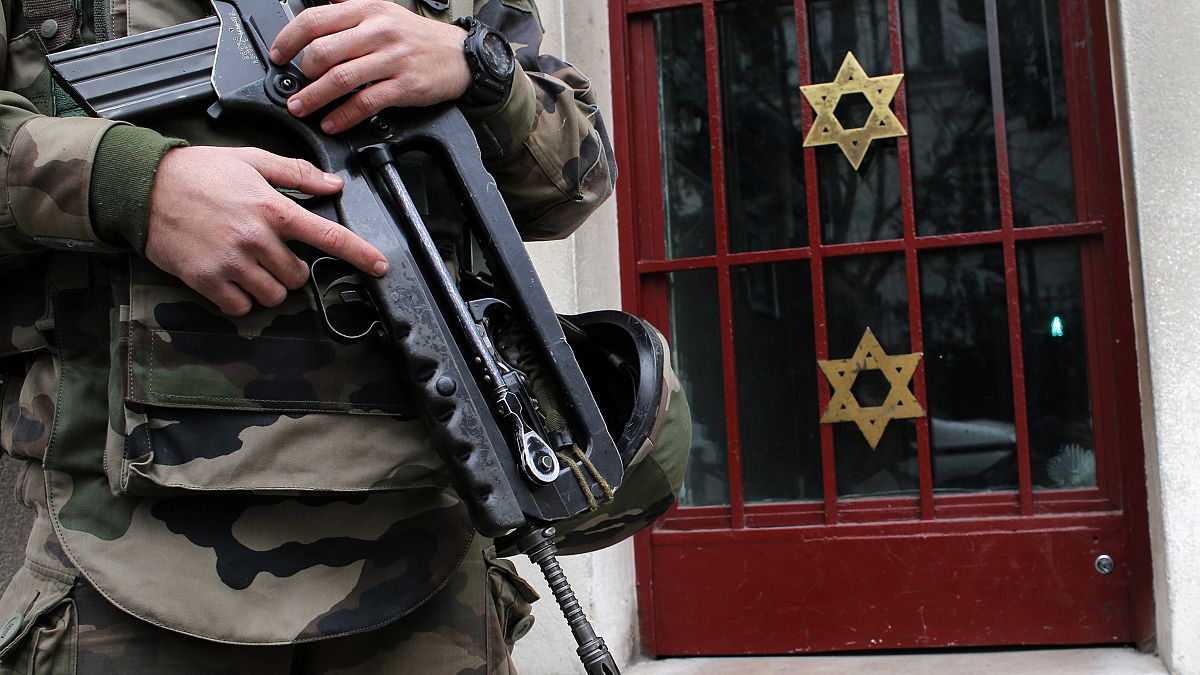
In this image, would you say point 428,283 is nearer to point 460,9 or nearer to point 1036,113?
point 460,9

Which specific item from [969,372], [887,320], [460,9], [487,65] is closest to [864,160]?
[887,320]

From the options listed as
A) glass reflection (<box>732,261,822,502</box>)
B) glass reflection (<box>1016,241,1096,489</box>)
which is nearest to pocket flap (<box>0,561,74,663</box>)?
glass reflection (<box>732,261,822,502</box>)

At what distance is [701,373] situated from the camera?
7.40 feet

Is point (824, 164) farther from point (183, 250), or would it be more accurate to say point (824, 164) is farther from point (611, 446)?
point (183, 250)

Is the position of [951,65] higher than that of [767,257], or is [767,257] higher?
[951,65]

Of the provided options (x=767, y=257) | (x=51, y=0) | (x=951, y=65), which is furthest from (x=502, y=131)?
(x=951, y=65)

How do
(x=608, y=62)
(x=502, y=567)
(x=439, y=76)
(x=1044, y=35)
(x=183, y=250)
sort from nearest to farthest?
1. (x=183, y=250)
2. (x=439, y=76)
3. (x=502, y=567)
4. (x=1044, y=35)
5. (x=608, y=62)

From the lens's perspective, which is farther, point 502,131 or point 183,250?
point 502,131

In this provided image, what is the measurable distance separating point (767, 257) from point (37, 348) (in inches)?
59.0

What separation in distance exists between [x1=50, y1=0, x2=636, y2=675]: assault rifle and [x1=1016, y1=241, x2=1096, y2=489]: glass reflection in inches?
51.5

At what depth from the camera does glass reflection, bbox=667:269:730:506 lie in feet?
7.34

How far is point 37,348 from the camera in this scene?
0.98 m

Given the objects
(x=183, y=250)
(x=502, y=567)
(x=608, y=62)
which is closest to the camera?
(x=183, y=250)

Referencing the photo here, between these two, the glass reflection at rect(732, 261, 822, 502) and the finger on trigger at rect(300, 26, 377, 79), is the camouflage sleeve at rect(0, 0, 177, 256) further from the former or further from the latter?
the glass reflection at rect(732, 261, 822, 502)
